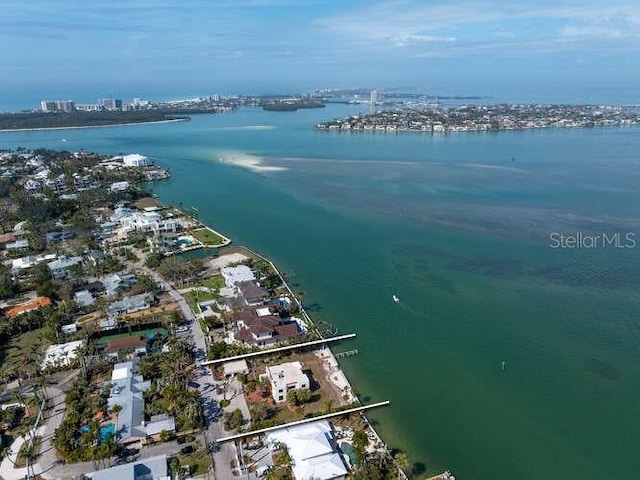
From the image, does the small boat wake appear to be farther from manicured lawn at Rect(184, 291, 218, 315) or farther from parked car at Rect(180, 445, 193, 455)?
parked car at Rect(180, 445, 193, 455)

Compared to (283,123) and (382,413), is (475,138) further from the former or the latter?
(382,413)

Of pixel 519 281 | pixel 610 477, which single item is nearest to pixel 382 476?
pixel 610 477

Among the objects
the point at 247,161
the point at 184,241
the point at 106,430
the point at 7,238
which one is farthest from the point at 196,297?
the point at 247,161

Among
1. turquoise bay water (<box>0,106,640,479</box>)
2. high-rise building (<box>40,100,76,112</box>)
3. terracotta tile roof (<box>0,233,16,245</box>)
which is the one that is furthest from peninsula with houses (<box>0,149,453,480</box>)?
high-rise building (<box>40,100,76,112</box>)

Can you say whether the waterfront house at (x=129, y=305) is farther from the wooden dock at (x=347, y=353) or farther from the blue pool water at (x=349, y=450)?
the blue pool water at (x=349, y=450)

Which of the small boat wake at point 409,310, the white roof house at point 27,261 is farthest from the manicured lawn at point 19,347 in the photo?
the small boat wake at point 409,310

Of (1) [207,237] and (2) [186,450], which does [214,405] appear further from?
(1) [207,237]
